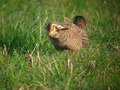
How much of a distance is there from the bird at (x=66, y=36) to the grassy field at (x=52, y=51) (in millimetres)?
112

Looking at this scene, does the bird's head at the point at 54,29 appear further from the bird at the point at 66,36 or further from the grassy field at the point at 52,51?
the grassy field at the point at 52,51

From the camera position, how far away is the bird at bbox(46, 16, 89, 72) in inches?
304

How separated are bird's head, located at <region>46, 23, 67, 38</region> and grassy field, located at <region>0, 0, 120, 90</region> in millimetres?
302

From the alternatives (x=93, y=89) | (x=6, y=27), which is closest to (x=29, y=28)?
(x=6, y=27)

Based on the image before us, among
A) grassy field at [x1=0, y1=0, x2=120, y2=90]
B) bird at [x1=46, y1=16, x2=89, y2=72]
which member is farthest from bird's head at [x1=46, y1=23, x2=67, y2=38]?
grassy field at [x1=0, y1=0, x2=120, y2=90]

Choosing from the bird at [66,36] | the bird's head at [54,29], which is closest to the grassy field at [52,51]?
the bird at [66,36]

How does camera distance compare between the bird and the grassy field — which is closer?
the grassy field

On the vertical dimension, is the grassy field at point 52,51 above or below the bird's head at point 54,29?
below

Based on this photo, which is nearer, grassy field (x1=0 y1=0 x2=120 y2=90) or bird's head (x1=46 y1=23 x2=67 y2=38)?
grassy field (x1=0 y1=0 x2=120 y2=90)

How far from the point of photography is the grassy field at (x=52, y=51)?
284 inches

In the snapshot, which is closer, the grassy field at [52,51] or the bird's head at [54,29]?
the grassy field at [52,51]

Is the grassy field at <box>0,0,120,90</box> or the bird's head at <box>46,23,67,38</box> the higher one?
the bird's head at <box>46,23,67,38</box>

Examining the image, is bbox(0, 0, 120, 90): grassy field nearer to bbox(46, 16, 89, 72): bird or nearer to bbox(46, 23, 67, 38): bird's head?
bbox(46, 16, 89, 72): bird

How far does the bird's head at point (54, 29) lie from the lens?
762 cm
